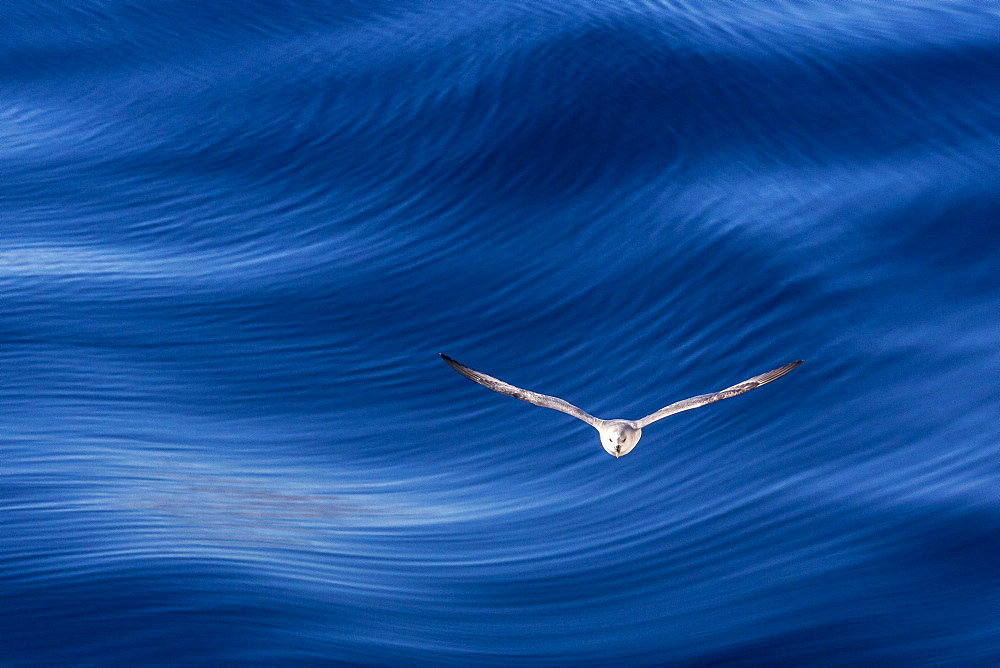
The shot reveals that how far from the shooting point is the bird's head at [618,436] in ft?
33.3

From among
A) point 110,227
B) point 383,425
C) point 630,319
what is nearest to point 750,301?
point 630,319

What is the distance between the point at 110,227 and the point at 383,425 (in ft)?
25.7

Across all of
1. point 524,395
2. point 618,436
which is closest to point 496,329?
point 618,436

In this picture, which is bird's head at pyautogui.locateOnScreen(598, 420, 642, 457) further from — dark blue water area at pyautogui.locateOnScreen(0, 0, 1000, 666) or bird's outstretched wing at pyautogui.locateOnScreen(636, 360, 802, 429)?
dark blue water area at pyautogui.locateOnScreen(0, 0, 1000, 666)

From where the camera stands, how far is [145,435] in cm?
1554

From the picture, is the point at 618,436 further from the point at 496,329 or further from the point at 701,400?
the point at 496,329

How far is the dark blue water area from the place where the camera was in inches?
484

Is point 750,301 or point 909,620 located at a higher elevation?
point 750,301

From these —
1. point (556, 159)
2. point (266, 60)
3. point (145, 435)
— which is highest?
point (266, 60)

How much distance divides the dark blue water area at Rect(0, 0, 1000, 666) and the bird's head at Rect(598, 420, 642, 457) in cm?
277

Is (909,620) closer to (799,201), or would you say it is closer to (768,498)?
(768,498)

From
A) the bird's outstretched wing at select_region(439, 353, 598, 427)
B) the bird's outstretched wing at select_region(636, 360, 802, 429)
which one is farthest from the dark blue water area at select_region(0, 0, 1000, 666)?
the bird's outstretched wing at select_region(439, 353, 598, 427)

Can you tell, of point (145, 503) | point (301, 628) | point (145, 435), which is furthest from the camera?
point (145, 435)

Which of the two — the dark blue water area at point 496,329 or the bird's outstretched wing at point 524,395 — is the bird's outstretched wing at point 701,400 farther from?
the dark blue water area at point 496,329
